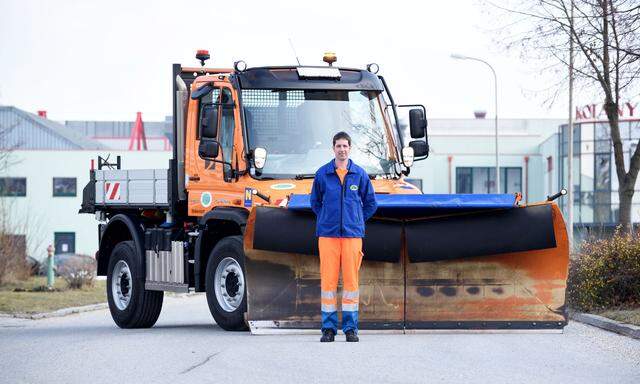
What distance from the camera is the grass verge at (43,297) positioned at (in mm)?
23031

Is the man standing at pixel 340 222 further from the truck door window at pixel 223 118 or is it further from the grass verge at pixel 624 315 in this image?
the grass verge at pixel 624 315

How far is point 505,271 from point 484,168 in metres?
69.4

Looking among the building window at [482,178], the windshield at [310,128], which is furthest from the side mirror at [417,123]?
the building window at [482,178]

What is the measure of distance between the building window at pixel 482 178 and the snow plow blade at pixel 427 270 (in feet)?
225

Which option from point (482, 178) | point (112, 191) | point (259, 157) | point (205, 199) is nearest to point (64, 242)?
point (482, 178)

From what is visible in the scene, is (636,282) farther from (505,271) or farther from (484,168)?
(484,168)

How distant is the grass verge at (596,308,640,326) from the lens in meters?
16.3

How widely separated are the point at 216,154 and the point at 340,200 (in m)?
2.99

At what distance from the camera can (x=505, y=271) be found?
14.1m

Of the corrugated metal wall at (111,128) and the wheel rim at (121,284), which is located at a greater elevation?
the corrugated metal wall at (111,128)

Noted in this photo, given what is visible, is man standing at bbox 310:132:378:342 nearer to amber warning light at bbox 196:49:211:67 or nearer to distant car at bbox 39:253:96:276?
amber warning light at bbox 196:49:211:67

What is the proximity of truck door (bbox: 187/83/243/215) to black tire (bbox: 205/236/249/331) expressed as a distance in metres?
0.58

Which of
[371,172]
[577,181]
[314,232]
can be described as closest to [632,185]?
[371,172]

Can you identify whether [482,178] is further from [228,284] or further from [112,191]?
[228,284]
